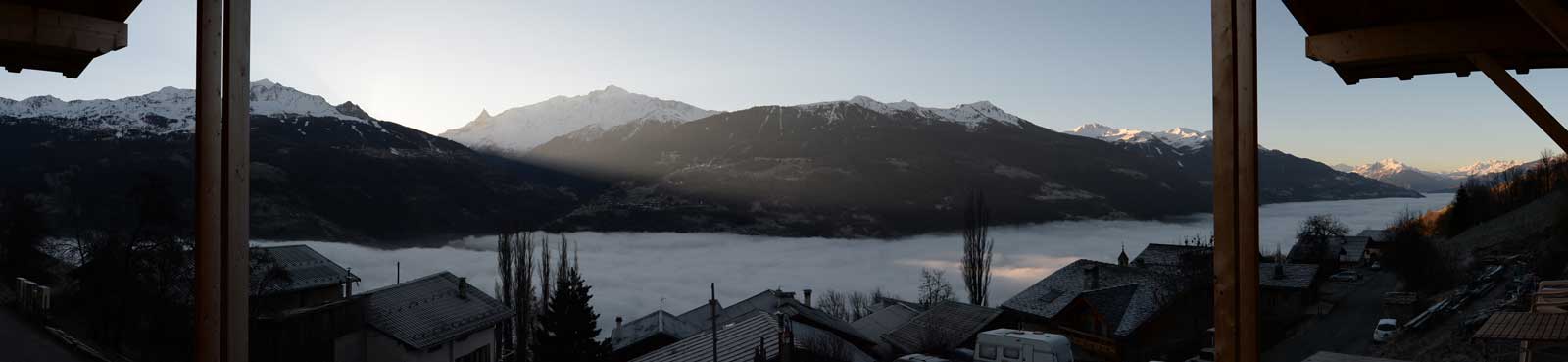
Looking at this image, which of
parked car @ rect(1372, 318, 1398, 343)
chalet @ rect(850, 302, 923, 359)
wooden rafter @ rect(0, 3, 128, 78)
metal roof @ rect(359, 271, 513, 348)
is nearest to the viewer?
wooden rafter @ rect(0, 3, 128, 78)

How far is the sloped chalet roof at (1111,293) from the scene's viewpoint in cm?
4266

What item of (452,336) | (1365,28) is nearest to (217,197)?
(1365,28)

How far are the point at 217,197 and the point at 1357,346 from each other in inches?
1861

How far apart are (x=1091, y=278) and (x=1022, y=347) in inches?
1121

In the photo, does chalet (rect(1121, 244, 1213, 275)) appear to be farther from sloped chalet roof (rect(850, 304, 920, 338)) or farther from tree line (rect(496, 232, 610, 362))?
tree line (rect(496, 232, 610, 362))

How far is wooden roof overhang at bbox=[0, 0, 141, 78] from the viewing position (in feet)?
14.3

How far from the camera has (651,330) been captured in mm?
42438

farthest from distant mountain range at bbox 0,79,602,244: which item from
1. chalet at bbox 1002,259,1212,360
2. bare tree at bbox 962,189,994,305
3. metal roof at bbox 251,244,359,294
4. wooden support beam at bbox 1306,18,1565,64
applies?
wooden support beam at bbox 1306,18,1565,64

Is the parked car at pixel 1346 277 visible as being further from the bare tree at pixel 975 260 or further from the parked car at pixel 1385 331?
the bare tree at pixel 975 260

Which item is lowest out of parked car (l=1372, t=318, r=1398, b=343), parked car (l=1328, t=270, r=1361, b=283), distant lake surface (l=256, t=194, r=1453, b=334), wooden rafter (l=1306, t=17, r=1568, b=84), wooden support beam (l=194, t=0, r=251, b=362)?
distant lake surface (l=256, t=194, r=1453, b=334)

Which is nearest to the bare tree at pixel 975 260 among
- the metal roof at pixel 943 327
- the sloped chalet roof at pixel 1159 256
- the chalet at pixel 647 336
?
the sloped chalet roof at pixel 1159 256

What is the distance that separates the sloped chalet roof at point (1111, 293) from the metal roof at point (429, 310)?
31.4 meters

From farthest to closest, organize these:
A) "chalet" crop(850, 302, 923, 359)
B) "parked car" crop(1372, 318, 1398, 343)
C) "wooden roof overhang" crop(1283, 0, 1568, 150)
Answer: "chalet" crop(850, 302, 923, 359)
"parked car" crop(1372, 318, 1398, 343)
"wooden roof overhang" crop(1283, 0, 1568, 150)

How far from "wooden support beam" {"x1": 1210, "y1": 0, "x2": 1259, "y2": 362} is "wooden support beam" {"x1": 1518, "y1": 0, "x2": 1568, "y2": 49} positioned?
1069 mm
